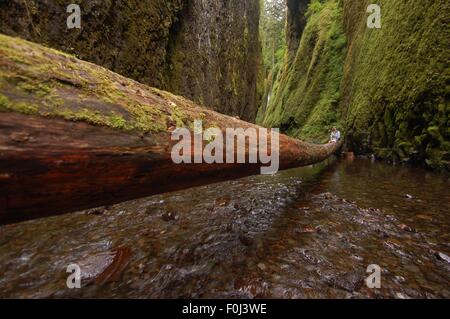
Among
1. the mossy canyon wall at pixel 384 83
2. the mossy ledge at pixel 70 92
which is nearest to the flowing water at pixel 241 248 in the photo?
the mossy ledge at pixel 70 92

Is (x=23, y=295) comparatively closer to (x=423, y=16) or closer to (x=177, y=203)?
(x=177, y=203)

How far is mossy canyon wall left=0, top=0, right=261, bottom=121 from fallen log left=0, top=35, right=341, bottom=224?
2.05m

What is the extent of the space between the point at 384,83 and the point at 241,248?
7.71 m

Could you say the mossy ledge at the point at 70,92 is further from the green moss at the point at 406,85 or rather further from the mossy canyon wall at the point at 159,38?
the green moss at the point at 406,85

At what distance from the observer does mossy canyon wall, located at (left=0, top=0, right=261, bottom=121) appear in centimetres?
338

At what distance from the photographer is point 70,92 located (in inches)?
60.3

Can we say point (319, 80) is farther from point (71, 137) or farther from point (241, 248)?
point (71, 137)

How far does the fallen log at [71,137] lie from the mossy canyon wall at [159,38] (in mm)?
2050

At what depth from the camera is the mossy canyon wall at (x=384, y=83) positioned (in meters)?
5.39

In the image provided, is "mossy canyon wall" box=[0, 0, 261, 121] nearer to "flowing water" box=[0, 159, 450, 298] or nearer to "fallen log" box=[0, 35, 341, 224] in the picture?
"fallen log" box=[0, 35, 341, 224]

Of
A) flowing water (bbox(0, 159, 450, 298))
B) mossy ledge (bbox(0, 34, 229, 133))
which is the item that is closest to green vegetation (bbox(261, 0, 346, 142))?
flowing water (bbox(0, 159, 450, 298))

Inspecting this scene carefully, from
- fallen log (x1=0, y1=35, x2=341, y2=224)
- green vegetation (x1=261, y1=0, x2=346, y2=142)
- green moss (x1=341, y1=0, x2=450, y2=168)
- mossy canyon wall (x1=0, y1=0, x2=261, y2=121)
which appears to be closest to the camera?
fallen log (x1=0, y1=35, x2=341, y2=224)
